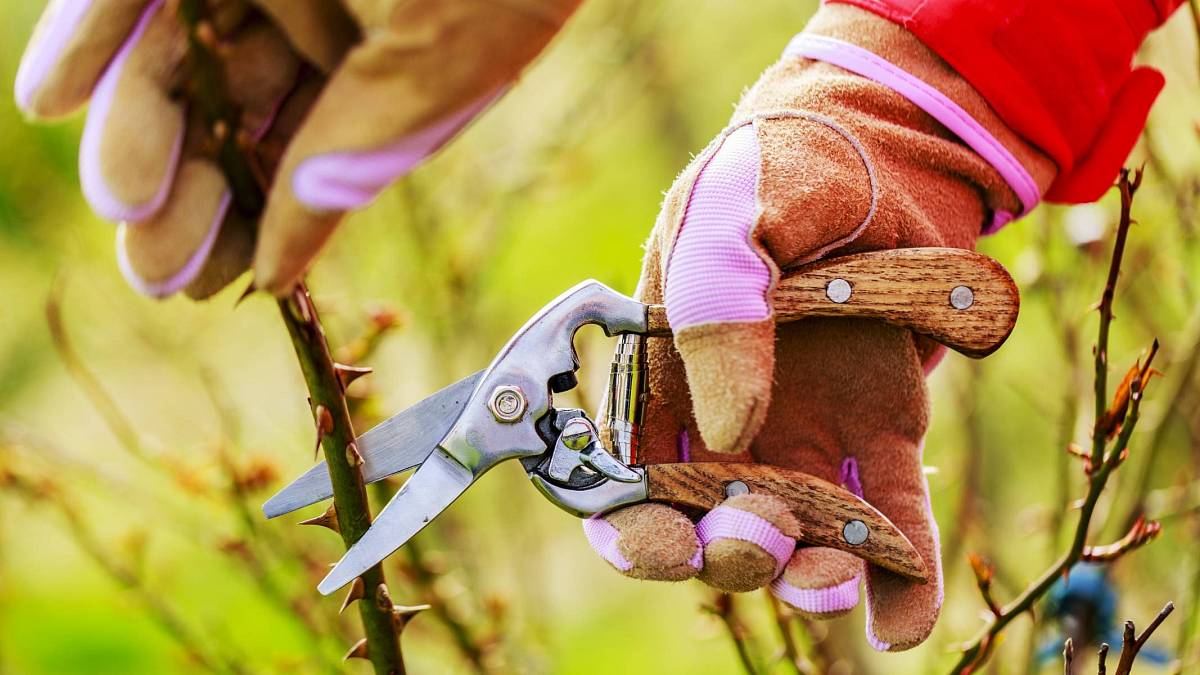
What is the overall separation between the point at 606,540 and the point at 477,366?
183 cm

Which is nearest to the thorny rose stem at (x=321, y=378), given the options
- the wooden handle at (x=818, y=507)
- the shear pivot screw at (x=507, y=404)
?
the shear pivot screw at (x=507, y=404)

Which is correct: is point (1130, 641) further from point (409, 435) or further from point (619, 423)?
point (409, 435)

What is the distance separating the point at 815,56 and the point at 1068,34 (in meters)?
0.21

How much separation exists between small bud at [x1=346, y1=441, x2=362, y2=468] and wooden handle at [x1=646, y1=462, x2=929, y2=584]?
0.22m

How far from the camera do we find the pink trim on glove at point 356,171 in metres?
0.63

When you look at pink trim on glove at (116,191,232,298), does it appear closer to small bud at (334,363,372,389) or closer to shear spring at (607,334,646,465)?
small bud at (334,363,372,389)

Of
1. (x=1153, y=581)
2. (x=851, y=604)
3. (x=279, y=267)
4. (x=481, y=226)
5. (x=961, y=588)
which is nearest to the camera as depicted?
(x=279, y=267)

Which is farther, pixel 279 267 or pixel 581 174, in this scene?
pixel 581 174

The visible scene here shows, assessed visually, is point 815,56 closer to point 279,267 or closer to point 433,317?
point 279,267

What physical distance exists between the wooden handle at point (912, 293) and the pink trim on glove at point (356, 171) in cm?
25

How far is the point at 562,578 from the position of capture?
13.9ft

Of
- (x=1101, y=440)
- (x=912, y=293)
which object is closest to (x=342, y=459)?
(x=912, y=293)

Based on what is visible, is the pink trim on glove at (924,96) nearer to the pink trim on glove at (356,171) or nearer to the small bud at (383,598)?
the pink trim on glove at (356,171)

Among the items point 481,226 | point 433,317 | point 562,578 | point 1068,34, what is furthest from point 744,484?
point 562,578
